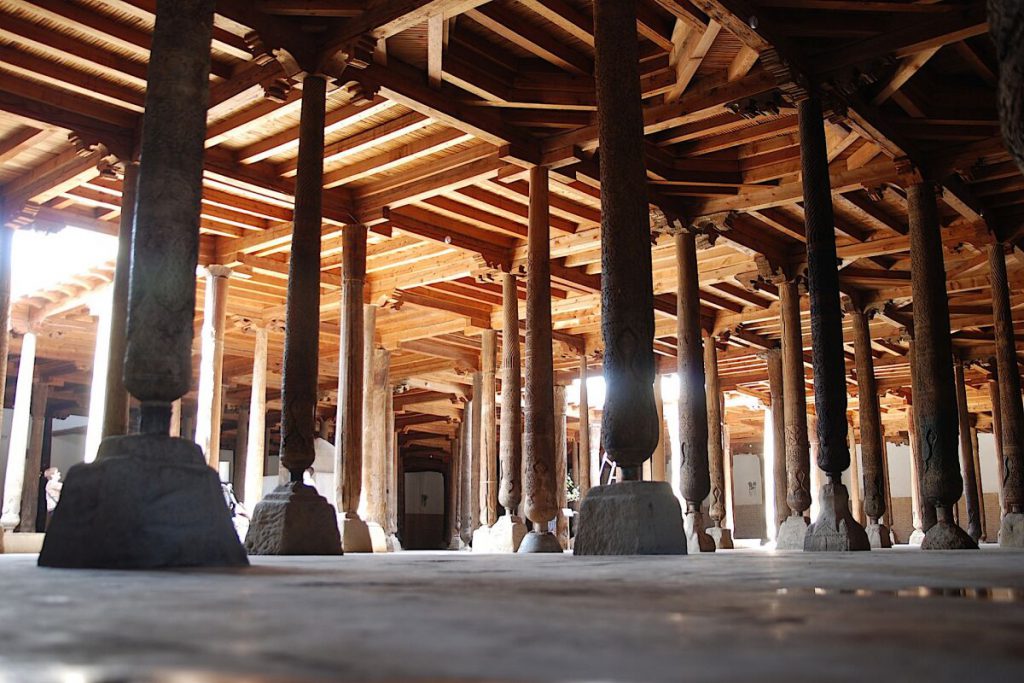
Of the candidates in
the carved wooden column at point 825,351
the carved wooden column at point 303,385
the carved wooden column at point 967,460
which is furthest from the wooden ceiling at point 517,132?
the carved wooden column at point 967,460

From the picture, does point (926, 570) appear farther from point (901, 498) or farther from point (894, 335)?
point (901, 498)

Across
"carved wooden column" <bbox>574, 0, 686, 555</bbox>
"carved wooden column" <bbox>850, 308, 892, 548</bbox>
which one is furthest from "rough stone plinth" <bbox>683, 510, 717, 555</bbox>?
"carved wooden column" <bbox>574, 0, 686, 555</bbox>

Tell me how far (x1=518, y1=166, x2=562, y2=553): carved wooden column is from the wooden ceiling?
1.73m

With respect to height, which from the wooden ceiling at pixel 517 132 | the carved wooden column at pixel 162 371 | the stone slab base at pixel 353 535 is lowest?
the stone slab base at pixel 353 535

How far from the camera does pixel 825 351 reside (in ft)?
30.7

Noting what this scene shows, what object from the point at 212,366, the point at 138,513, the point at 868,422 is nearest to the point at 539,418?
the point at 138,513

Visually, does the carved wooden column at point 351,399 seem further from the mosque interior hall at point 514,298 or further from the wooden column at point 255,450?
→ the wooden column at point 255,450

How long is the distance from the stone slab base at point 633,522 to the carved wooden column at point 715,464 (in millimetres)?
6657

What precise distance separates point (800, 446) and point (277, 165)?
8.47 metres

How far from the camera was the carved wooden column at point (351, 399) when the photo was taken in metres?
11.0

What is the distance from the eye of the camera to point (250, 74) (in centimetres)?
987

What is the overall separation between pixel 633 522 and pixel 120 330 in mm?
7411

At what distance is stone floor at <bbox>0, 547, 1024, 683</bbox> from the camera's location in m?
1.52

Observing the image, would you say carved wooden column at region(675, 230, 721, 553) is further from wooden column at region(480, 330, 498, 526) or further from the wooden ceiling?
Answer: wooden column at region(480, 330, 498, 526)
